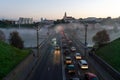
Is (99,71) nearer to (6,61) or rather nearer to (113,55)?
(113,55)

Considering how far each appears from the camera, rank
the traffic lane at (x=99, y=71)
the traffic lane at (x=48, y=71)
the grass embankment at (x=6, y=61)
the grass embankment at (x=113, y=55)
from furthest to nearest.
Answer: the grass embankment at (x=113, y=55), the traffic lane at (x=48, y=71), the traffic lane at (x=99, y=71), the grass embankment at (x=6, y=61)

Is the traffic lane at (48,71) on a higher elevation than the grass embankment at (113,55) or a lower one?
lower

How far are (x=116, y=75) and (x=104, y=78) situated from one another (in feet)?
5.54

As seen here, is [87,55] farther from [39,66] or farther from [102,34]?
[102,34]

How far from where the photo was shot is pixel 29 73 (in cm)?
Result: 4462

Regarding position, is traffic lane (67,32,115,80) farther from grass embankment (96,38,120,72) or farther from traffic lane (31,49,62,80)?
traffic lane (31,49,62,80)

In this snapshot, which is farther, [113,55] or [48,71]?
[113,55]

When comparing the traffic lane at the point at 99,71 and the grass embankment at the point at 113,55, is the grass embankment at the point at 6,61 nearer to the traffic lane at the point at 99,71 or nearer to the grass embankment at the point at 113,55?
the traffic lane at the point at 99,71

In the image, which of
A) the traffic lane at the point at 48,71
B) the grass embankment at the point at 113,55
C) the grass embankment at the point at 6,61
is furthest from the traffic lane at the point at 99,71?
the grass embankment at the point at 6,61

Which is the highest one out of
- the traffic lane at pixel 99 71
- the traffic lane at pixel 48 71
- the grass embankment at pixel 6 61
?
the grass embankment at pixel 6 61

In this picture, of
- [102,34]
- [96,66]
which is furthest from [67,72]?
[102,34]

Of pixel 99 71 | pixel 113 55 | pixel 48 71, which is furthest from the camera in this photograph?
pixel 113 55

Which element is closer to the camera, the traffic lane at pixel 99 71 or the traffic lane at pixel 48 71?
the traffic lane at pixel 99 71

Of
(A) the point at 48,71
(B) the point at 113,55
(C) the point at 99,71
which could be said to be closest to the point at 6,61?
(A) the point at 48,71
